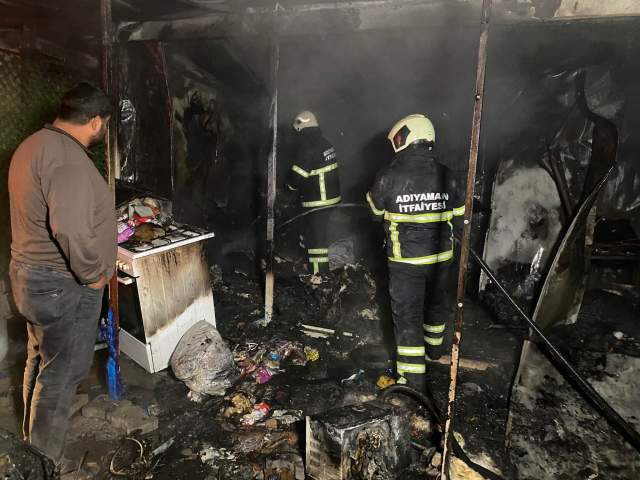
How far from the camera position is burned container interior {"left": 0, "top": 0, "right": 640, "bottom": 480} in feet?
9.78

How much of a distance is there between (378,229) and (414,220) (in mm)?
3148

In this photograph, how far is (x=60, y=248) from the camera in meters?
2.41

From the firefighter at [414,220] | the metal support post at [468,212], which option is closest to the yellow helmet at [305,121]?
the firefighter at [414,220]

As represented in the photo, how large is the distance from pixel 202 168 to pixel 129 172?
1491mm

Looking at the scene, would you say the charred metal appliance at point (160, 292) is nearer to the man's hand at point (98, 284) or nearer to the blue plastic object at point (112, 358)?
the blue plastic object at point (112, 358)

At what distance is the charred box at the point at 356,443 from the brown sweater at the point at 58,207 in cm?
176

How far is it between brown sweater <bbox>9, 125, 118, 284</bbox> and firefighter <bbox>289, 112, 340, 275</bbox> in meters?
3.58

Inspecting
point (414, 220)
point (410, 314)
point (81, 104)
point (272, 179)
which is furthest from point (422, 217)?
point (81, 104)

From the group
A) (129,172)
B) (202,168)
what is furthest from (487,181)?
(129,172)

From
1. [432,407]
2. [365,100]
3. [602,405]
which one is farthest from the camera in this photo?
[365,100]

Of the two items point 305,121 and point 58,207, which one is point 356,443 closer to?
point 58,207

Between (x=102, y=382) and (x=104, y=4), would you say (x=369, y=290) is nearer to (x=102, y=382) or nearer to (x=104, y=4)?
(x=102, y=382)

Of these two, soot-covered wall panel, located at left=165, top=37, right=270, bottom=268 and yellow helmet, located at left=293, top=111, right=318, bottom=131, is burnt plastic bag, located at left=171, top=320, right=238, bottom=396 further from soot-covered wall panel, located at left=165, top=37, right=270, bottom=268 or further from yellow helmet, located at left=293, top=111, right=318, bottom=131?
yellow helmet, located at left=293, top=111, right=318, bottom=131

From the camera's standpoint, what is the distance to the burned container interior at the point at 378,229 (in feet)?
9.78
